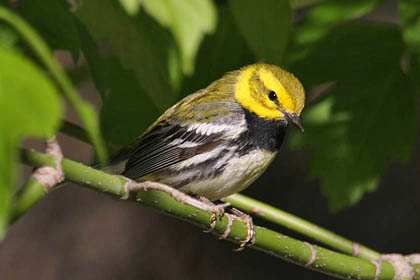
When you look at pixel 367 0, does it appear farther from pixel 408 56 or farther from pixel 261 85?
pixel 261 85

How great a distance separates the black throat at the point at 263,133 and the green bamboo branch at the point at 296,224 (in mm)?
380

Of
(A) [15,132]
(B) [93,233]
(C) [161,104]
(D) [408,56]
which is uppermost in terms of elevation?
(A) [15,132]

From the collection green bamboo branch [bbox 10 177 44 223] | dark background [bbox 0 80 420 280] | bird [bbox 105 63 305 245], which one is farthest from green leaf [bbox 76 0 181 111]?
dark background [bbox 0 80 420 280]

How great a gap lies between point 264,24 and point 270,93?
45.1 inches

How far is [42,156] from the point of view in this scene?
113cm

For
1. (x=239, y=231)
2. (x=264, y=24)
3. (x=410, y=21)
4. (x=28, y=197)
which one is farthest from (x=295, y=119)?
(x=28, y=197)

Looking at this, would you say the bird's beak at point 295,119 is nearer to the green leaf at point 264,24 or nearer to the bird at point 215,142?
the bird at point 215,142

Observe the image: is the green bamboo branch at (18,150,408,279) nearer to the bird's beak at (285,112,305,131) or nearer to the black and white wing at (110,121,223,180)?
the bird's beak at (285,112,305,131)

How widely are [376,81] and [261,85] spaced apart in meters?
0.44

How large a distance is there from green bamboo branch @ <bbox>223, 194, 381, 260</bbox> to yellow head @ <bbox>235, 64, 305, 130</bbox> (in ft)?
1.12

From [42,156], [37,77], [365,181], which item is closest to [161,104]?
[42,156]

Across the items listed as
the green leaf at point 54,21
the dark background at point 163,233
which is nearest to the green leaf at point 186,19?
the green leaf at point 54,21

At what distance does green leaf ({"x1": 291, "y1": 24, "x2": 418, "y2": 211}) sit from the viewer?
2.19 meters

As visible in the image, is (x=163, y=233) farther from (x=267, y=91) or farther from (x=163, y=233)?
(x=267, y=91)
